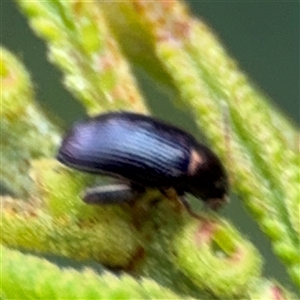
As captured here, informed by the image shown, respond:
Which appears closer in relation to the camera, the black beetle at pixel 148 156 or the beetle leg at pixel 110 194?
the beetle leg at pixel 110 194

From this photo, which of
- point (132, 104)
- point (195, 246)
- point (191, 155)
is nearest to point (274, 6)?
point (191, 155)

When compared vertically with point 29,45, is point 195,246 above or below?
below

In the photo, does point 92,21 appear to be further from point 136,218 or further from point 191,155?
point 191,155

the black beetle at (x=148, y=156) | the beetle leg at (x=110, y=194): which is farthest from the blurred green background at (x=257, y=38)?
the beetle leg at (x=110, y=194)

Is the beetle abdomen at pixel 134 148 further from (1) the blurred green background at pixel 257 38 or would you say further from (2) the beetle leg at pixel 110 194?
(1) the blurred green background at pixel 257 38

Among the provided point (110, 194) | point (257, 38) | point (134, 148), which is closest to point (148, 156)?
point (134, 148)

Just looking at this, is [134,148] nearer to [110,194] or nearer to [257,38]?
[110,194]

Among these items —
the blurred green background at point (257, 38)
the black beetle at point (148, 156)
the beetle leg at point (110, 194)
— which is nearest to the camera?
the beetle leg at point (110, 194)
